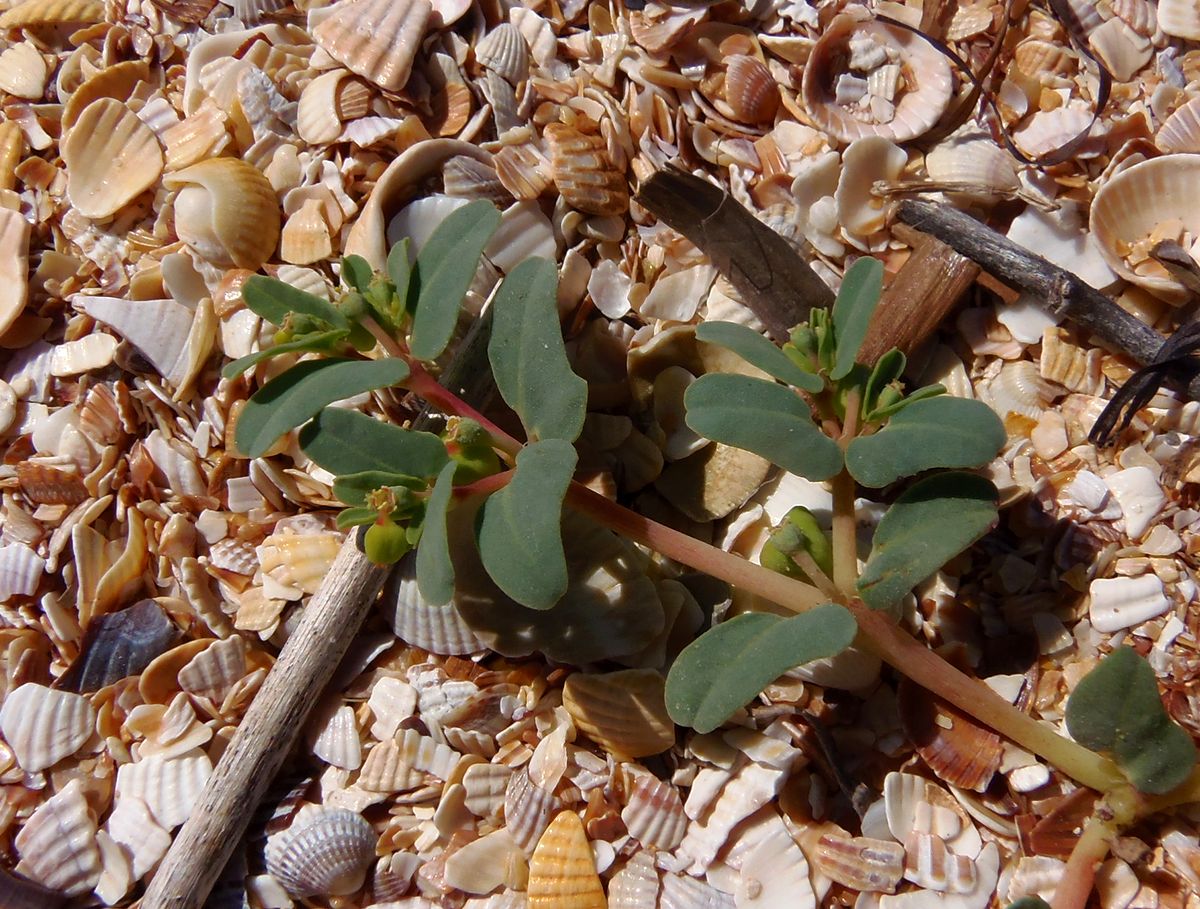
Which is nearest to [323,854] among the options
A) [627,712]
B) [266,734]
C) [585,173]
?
[266,734]

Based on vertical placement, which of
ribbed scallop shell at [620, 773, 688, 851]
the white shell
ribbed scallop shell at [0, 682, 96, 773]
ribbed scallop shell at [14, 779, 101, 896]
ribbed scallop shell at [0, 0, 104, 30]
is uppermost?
ribbed scallop shell at [0, 0, 104, 30]

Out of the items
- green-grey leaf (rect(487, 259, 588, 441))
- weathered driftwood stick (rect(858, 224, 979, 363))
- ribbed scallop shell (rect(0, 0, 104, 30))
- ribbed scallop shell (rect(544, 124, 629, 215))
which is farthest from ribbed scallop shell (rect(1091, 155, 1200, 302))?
ribbed scallop shell (rect(0, 0, 104, 30))

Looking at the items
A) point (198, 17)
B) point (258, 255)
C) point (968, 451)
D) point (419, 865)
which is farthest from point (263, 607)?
point (198, 17)

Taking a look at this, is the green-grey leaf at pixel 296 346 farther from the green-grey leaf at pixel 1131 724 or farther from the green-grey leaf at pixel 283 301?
the green-grey leaf at pixel 1131 724

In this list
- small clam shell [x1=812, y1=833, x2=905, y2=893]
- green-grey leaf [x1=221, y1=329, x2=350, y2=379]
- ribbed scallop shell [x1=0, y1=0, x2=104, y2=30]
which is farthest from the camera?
ribbed scallop shell [x1=0, y1=0, x2=104, y2=30]

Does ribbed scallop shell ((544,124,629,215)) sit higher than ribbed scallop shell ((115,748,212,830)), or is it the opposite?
ribbed scallop shell ((544,124,629,215))

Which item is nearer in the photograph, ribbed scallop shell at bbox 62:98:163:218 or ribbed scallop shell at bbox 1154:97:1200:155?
ribbed scallop shell at bbox 1154:97:1200:155

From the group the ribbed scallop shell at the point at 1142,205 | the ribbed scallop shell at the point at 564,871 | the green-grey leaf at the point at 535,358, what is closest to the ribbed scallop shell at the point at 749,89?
the ribbed scallop shell at the point at 1142,205

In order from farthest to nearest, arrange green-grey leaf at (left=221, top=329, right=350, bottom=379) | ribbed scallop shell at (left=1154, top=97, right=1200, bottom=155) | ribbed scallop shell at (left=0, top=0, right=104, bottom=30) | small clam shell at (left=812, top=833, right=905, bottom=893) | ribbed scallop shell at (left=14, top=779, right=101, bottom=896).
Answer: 1. ribbed scallop shell at (left=0, top=0, right=104, bottom=30)
2. ribbed scallop shell at (left=1154, top=97, right=1200, bottom=155)
3. ribbed scallop shell at (left=14, top=779, right=101, bottom=896)
4. small clam shell at (left=812, top=833, right=905, bottom=893)
5. green-grey leaf at (left=221, top=329, right=350, bottom=379)

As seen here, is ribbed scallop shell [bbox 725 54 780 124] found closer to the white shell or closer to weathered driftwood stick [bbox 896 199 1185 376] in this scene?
weathered driftwood stick [bbox 896 199 1185 376]
